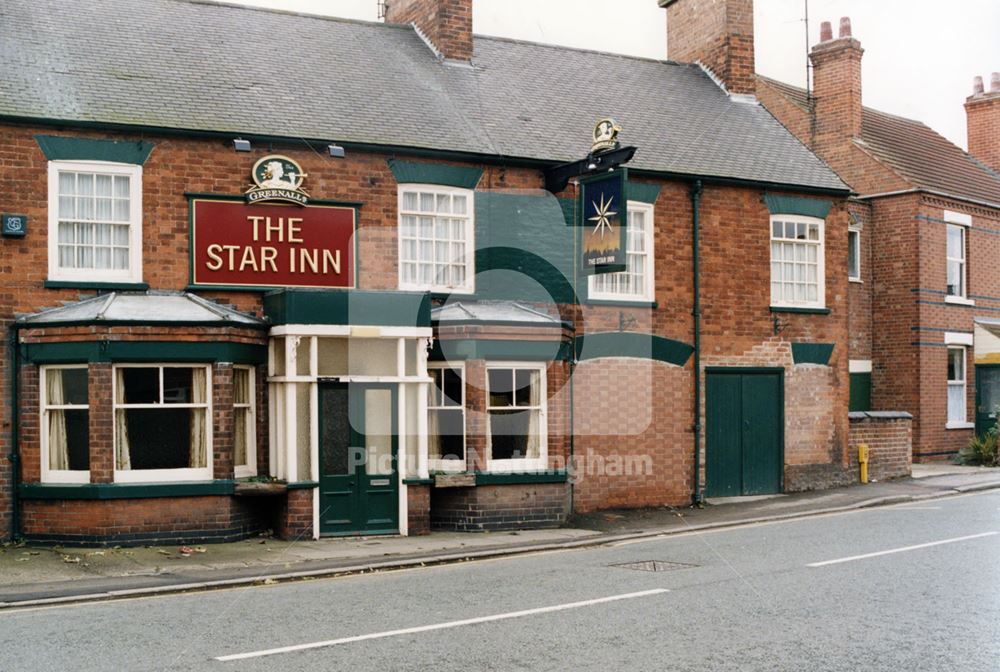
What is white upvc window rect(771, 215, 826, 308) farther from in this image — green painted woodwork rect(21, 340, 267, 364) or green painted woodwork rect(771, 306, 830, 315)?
green painted woodwork rect(21, 340, 267, 364)

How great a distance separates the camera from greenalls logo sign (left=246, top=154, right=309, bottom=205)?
51.6ft

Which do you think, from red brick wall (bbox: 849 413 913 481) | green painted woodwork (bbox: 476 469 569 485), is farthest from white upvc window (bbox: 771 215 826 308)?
green painted woodwork (bbox: 476 469 569 485)

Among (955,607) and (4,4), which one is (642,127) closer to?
(4,4)

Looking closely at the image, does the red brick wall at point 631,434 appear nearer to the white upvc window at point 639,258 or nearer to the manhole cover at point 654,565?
the white upvc window at point 639,258

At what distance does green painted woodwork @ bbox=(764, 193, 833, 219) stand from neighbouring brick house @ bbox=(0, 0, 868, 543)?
0.08m

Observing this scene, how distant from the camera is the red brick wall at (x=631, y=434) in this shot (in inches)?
714

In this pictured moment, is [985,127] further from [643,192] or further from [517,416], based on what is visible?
[517,416]

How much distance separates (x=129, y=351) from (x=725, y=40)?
15.0m

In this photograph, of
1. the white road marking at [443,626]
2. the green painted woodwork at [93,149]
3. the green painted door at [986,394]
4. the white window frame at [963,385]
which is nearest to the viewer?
the white road marking at [443,626]

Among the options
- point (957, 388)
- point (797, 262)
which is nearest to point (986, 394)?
point (957, 388)

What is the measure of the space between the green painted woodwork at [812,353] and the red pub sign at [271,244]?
30.5 ft

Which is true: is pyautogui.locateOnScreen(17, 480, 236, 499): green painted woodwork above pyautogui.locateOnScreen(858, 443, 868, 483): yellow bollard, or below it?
above

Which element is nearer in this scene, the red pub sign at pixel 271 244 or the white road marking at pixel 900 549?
the white road marking at pixel 900 549

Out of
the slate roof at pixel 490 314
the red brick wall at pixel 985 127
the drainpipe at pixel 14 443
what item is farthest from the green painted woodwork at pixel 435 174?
the red brick wall at pixel 985 127
